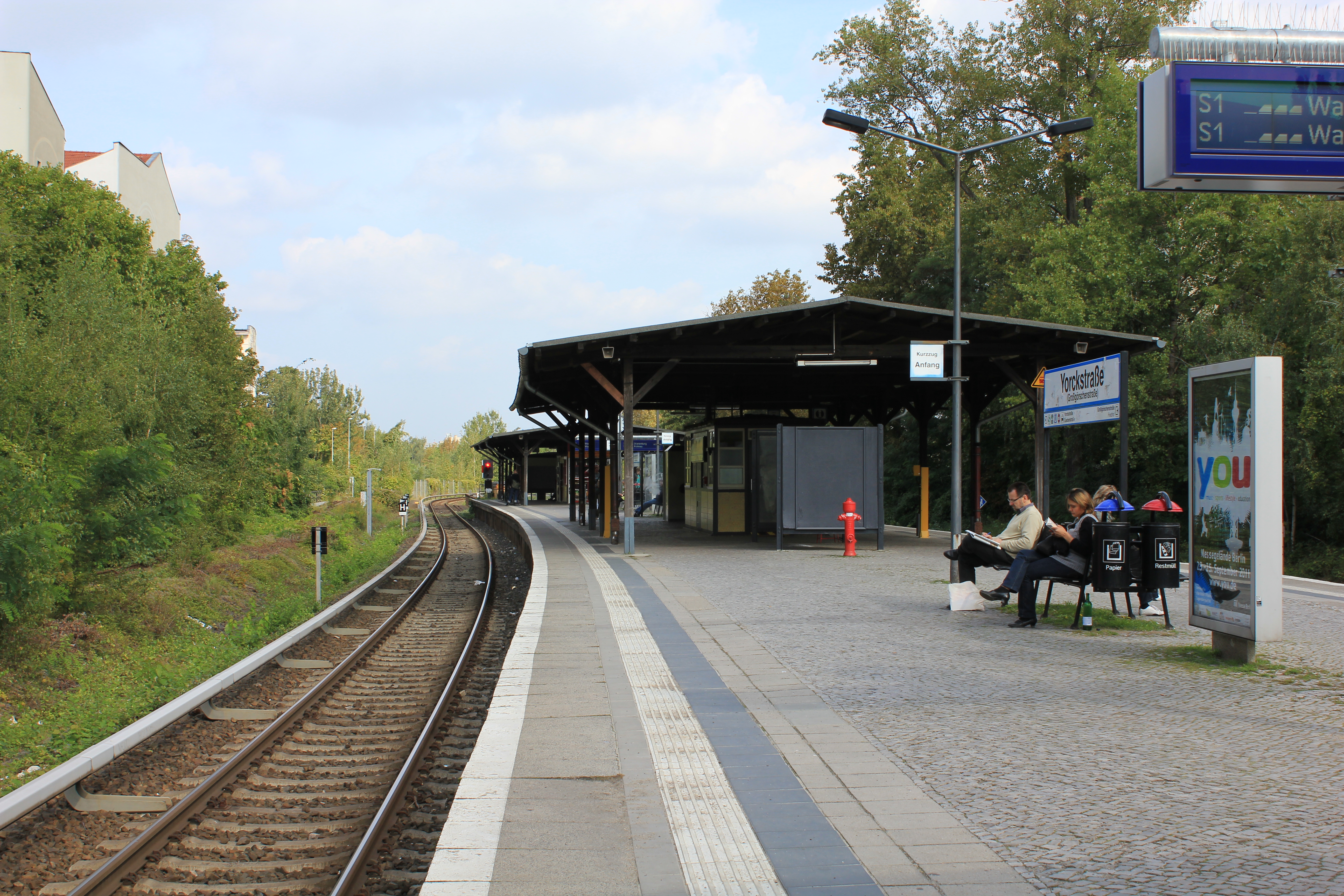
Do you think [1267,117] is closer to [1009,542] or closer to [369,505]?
[1009,542]

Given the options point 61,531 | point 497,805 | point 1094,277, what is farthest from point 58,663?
point 1094,277

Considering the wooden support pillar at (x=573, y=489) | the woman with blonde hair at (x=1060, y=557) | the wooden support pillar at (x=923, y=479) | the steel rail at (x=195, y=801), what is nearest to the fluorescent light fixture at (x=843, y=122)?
the woman with blonde hair at (x=1060, y=557)

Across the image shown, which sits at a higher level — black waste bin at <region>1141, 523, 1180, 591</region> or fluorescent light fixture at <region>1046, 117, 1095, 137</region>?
fluorescent light fixture at <region>1046, 117, 1095, 137</region>

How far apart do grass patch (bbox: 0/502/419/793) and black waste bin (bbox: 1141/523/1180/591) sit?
8.22m

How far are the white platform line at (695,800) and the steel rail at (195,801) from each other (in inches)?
94.5

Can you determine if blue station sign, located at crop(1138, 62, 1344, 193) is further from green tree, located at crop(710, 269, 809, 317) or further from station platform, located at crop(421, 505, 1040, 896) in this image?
green tree, located at crop(710, 269, 809, 317)

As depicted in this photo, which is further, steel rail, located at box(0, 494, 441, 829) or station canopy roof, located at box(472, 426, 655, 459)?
station canopy roof, located at box(472, 426, 655, 459)

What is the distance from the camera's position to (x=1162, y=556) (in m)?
8.40

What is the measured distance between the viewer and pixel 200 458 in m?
29.2

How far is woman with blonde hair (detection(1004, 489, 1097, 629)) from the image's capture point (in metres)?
8.73

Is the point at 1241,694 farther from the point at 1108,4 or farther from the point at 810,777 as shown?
the point at 1108,4

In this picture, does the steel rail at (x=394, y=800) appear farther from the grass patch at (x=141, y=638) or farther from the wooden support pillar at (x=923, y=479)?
the wooden support pillar at (x=923, y=479)

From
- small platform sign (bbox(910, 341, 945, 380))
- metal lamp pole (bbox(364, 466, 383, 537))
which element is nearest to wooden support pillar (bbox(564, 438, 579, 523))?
metal lamp pole (bbox(364, 466, 383, 537))

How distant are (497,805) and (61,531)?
11323mm
